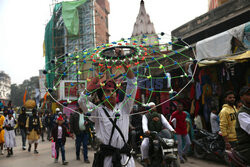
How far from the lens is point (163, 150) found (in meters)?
5.46

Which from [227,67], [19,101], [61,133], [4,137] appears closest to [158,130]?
[227,67]

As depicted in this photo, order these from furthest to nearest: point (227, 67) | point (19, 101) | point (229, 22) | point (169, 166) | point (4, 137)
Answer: point (19, 101)
point (229, 22)
point (4, 137)
point (227, 67)
point (169, 166)

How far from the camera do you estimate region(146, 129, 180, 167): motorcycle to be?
5445 mm

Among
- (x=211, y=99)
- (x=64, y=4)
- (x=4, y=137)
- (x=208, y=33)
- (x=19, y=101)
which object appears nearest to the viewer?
(x=211, y=99)

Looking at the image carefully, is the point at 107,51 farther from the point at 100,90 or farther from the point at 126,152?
the point at 126,152

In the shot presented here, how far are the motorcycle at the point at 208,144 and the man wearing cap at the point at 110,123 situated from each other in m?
4.70

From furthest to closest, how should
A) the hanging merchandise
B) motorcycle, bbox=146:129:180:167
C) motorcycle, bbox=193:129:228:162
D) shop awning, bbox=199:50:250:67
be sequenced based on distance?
1. the hanging merchandise
2. motorcycle, bbox=193:129:228:162
3. shop awning, bbox=199:50:250:67
4. motorcycle, bbox=146:129:180:167

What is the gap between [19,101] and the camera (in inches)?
3351

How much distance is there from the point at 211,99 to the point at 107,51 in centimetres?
614

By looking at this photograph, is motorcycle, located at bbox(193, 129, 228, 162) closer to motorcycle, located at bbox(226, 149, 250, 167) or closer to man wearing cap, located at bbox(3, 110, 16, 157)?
motorcycle, located at bbox(226, 149, 250, 167)

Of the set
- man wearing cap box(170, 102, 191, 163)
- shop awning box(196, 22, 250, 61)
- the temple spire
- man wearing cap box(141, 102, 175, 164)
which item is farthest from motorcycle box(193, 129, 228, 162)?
the temple spire

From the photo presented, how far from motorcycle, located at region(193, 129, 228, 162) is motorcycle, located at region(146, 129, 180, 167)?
2.14 m

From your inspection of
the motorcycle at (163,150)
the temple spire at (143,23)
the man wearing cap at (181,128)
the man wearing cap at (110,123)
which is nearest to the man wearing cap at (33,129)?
the man wearing cap at (181,128)

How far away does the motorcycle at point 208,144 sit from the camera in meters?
7.37
